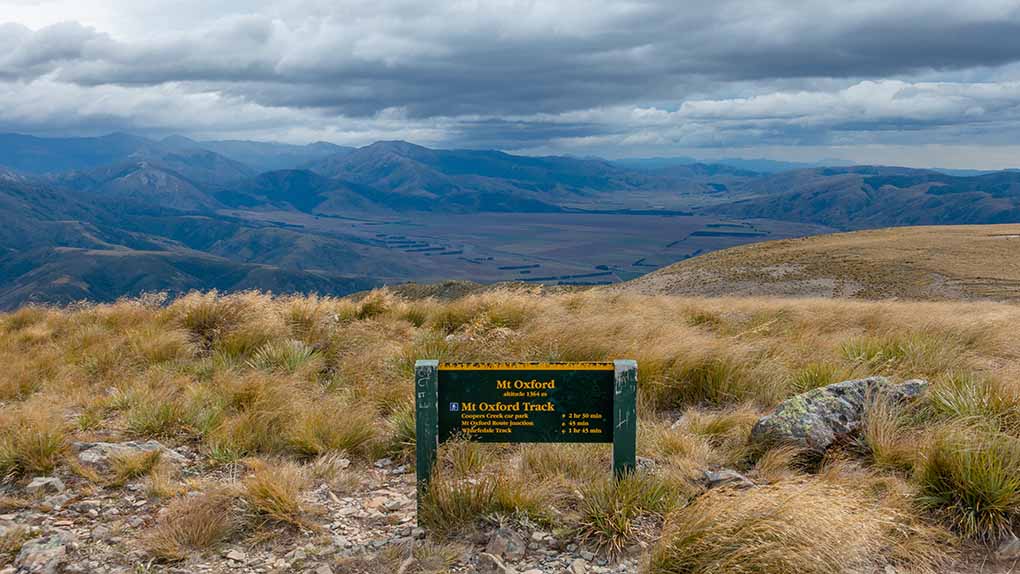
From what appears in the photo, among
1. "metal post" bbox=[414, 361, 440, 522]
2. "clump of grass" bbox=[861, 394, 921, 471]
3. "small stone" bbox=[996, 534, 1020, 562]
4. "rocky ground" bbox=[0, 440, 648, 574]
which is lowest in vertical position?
"rocky ground" bbox=[0, 440, 648, 574]

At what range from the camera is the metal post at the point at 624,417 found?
14.0 ft

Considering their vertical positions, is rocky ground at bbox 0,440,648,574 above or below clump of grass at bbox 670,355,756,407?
below

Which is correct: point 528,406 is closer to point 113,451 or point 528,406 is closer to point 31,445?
point 113,451

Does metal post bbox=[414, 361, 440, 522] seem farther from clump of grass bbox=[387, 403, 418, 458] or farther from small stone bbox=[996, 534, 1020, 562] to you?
small stone bbox=[996, 534, 1020, 562]

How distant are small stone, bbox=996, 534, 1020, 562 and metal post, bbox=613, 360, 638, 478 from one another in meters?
2.17

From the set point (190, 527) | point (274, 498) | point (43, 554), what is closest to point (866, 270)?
point (274, 498)

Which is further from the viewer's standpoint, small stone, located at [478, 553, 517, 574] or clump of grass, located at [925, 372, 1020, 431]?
clump of grass, located at [925, 372, 1020, 431]

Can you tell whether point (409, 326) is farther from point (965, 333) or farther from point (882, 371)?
point (965, 333)

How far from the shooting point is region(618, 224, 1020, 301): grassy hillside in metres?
32.2

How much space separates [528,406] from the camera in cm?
439

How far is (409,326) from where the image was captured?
33.5 ft

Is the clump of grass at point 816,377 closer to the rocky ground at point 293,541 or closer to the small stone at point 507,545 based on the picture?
the rocky ground at point 293,541

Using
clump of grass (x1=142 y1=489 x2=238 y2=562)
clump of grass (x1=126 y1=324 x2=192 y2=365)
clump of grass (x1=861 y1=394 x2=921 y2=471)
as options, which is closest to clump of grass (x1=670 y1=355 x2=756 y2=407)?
clump of grass (x1=861 y1=394 x2=921 y2=471)

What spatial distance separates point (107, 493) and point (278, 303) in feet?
19.7
